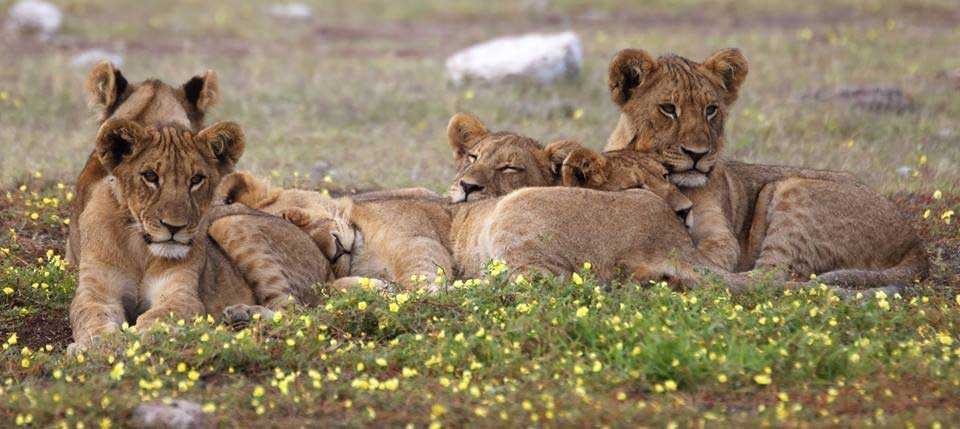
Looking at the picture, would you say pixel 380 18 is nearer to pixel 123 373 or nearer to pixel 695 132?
→ pixel 695 132

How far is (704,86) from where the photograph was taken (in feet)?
25.4

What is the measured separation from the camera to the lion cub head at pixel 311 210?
750 centimetres

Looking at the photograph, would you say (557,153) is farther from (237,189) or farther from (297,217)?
(237,189)

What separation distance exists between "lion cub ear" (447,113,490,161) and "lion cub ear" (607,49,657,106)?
911mm

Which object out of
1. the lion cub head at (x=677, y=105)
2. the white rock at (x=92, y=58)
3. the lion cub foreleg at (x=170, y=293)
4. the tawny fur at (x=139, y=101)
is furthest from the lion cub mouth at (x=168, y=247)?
the white rock at (x=92, y=58)

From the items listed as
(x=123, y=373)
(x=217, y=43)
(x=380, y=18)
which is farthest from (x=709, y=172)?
(x=380, y=18)

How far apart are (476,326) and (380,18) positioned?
1565 cm

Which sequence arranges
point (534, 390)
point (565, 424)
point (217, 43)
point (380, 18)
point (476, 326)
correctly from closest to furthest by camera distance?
point (565, 424)
point (534, 390)
point (476, 326)
point (217, 43)
point (380, 18)

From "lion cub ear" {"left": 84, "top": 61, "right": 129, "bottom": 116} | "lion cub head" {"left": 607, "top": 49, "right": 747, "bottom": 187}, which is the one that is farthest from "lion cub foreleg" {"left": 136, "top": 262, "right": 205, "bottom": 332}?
"lion cub head" {"left": 607, "top": 49, "right": 747, "bottom": 187}

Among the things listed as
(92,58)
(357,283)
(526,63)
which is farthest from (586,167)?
(92,58)

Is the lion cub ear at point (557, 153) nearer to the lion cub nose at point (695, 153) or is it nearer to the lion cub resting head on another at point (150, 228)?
the lion cub nose at point (695, 153)

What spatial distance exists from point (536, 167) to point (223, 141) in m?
2.10

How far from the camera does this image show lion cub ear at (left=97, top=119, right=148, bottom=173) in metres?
6.26

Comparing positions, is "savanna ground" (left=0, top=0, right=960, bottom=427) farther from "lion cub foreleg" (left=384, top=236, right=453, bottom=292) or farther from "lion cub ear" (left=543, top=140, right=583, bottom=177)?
"lion cub ear" (left=543, top=140, right=583, bottom=177)
